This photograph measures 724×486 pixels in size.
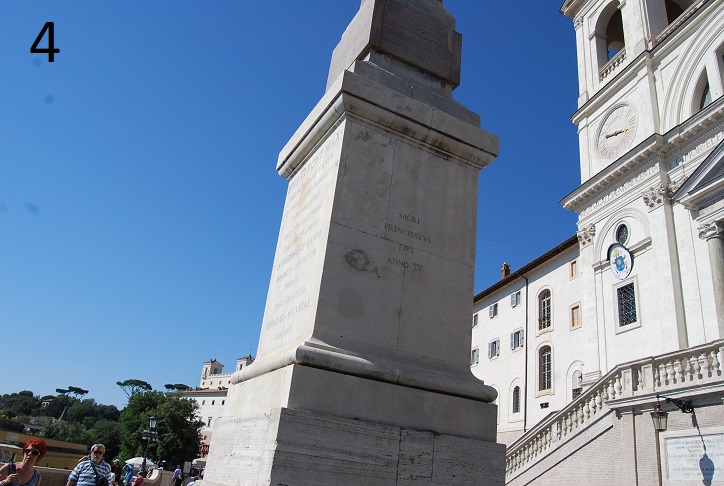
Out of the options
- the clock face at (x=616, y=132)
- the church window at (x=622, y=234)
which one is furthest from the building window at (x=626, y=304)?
the clock face at (x=616, y=132)

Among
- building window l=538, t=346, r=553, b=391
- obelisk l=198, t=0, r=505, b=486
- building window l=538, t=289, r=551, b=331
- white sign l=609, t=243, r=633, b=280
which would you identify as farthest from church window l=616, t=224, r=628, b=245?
obelisk l=198, t=0, r=505, b=486

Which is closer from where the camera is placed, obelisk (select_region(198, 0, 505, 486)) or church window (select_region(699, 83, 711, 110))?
obelisk (select_region(198, 0, 505, 486))

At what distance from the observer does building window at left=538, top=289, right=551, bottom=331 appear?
115 ft

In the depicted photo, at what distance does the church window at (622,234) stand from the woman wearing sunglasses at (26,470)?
83.4 feet

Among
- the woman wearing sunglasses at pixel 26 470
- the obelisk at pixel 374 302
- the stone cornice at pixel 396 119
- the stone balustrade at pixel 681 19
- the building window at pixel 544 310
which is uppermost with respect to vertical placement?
the stone balustrade at pixel 681 19

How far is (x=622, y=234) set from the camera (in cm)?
2609

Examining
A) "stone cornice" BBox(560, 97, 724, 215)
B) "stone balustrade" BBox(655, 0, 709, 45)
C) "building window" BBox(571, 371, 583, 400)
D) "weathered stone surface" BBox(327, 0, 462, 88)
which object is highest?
Result: "stone balustrade" BBox(655, 0, 709, 45)

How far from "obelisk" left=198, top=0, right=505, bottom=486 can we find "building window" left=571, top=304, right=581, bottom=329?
28.0 meters

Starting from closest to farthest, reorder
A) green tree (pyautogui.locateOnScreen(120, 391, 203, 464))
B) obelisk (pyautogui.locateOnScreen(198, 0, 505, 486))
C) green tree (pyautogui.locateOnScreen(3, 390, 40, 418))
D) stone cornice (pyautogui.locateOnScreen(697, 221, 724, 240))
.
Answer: obelisk (pyautogui.locateOnScreen(198, 0, 505, 486)), stone cornice (pyautogui.locateOnScreen(697, 221, 724, 240)), green tree (pyautogui.locateOnScreen(120, 391, 203, 464)), green tree (pyautogui.locateOnScreen(3, 390, 40, 418))

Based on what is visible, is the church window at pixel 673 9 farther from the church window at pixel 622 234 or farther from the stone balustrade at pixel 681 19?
the church window at pixel 622 234

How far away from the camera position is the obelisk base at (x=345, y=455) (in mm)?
4137

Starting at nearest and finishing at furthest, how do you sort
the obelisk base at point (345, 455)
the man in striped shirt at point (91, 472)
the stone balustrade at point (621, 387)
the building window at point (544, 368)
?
the obelisk base at point (345, 455) < the man in striped shirt at point (91, 472) < the stone balustrade at point (621, 387) < the building window at point (544, 368)

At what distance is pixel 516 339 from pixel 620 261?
45.3 feet

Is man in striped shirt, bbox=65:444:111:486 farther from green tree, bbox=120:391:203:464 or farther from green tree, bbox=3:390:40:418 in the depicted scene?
green tree, bbox=3:390:40:418
